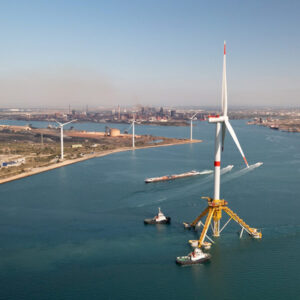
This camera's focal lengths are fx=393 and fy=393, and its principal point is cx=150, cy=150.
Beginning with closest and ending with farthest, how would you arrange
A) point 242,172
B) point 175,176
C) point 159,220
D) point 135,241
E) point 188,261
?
1. point 188,261
2. point 135,241
3. point 159,220
4. point 175,176
5. point 242,172

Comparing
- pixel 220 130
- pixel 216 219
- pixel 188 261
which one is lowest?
pixel 188 261

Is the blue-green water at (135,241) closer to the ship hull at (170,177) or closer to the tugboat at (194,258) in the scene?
the tugboat at (194,258)

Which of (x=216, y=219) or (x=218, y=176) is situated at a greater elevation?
(x=218, y=176)

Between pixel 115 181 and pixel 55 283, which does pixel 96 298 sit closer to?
pixel 55 283

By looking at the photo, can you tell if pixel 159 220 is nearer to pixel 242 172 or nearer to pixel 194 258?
pixel 194 258

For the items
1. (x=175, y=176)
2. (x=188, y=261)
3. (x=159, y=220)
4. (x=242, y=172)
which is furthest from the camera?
(x=242, y=172)

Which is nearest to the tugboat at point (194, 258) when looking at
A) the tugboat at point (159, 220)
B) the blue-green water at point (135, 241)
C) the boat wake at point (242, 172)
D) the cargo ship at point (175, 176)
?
the blue-green water at point (135, 241)

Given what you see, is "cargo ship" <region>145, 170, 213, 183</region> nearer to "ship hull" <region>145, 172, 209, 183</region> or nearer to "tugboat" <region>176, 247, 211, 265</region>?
"ship hull" <region>145, 172, 209, 183</region>

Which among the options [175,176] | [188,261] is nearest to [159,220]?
[188,261]
